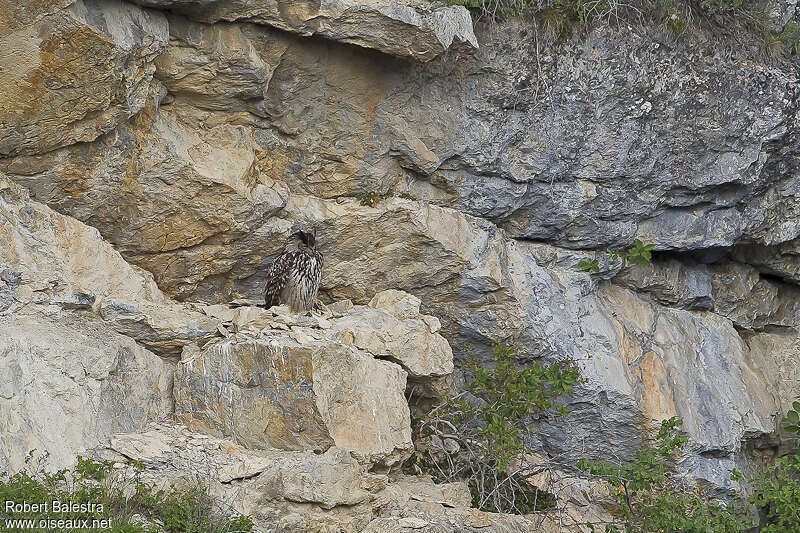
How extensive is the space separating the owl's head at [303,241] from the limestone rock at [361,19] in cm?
152

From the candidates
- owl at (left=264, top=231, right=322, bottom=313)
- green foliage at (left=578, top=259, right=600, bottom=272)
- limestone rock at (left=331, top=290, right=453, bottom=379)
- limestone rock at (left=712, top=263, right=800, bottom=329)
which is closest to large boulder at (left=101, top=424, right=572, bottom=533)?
limestone rock at (left=331, top=290, right=453, bottom=379)

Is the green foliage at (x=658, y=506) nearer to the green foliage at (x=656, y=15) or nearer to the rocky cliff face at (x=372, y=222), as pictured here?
the rocky cliff face at (x=372, y=222)

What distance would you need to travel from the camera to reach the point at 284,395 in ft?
21.1

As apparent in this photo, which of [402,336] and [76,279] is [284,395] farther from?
[76,279]

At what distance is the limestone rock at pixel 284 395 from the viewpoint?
253 inches

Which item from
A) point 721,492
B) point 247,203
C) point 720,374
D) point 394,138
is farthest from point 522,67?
point 721,492

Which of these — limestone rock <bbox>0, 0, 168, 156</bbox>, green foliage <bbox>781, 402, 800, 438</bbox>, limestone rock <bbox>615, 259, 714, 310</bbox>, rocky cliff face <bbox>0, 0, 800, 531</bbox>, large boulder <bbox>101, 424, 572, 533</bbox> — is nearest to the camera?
large boulder <bbox>101, 424, 572, 533</bbox>

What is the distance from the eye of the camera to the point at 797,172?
8797mm

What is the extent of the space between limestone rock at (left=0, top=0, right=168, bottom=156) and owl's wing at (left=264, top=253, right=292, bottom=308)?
1580mm

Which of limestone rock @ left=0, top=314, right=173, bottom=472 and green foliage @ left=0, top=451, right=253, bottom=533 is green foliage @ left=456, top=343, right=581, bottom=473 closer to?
green foliage @ left=0, top=451, right=253, bottom=533

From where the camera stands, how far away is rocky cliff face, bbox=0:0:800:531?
6.35 m

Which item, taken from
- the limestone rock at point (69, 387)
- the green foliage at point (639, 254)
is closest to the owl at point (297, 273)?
the limestone rock at point (69, 387)

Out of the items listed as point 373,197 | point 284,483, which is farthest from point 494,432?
point 373,197

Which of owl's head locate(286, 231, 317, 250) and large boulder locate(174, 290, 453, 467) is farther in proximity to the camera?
owl's head locate(286, 231, 317, 250)
